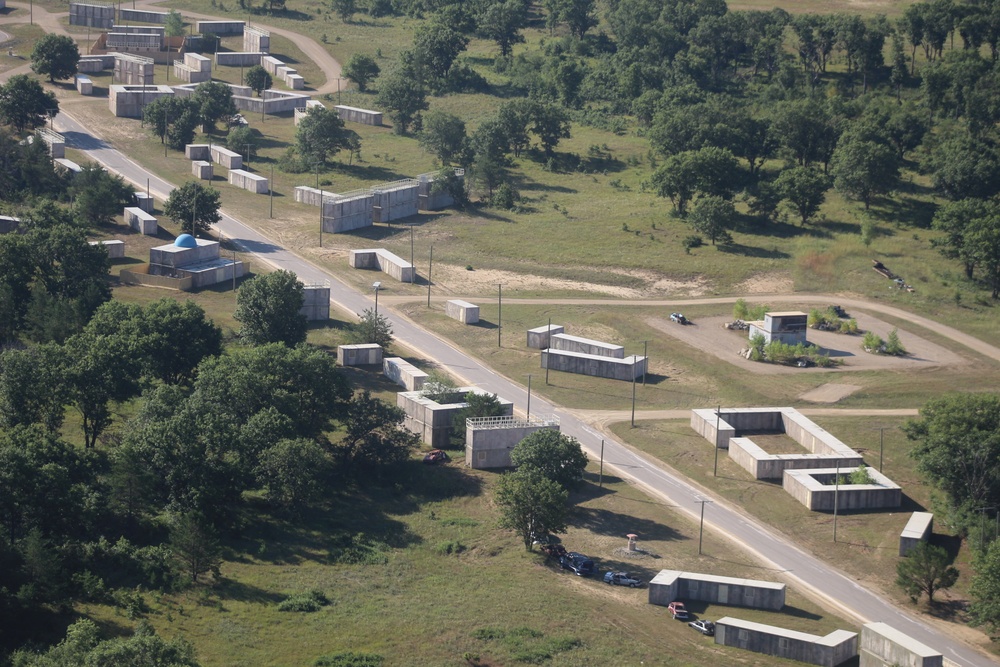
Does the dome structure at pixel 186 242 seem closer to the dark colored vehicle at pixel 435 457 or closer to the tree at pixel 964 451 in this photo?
the dark colored vehicle at pixel 435 457

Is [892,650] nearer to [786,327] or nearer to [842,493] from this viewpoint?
[842,493]

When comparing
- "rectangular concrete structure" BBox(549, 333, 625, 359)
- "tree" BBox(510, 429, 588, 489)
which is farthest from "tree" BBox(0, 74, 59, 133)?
"tree" BBox(510, 429, 588, 489)

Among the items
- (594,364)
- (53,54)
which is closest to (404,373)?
(594,364)

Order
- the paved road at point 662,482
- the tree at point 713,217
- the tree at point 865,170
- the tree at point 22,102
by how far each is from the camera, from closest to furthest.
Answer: the paved road at point 662,482 → the tree at point 713,217 → the tree at point 865,170 → the tree at point 22,102

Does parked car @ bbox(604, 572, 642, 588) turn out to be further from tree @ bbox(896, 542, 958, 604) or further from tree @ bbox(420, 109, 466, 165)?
tree @ bbox(420, 109, 466, 165)

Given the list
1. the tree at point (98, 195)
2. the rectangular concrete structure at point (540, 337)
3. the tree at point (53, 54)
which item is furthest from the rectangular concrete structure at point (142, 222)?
the tree at point (53, 54)
